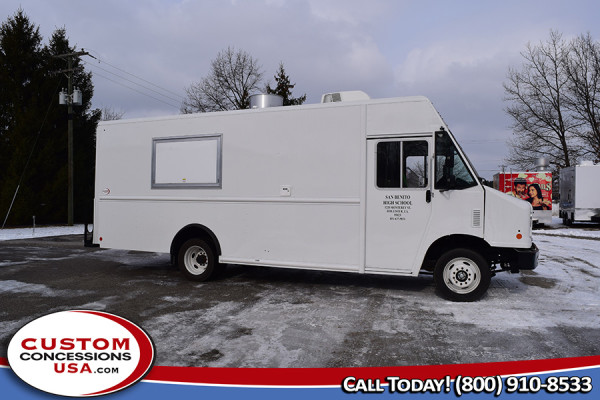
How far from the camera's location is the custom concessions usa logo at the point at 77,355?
3230 mm

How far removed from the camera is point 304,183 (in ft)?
24.5

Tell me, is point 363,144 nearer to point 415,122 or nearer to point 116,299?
point 415,122

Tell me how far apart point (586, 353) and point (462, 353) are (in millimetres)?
1257

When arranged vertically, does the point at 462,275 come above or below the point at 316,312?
above

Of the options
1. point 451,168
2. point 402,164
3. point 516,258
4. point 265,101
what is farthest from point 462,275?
point 265,101

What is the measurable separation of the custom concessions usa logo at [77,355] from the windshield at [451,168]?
4.83m

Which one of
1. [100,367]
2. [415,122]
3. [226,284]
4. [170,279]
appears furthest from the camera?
[170,279]

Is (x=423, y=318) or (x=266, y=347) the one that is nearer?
(x=266, y=347)

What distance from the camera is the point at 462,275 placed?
682 cm

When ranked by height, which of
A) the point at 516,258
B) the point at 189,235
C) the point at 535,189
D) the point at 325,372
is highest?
the point at 535,189

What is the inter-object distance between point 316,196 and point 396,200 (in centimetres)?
127

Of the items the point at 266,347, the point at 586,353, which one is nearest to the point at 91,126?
the point at 266,347

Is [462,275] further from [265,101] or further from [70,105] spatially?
[70,105]

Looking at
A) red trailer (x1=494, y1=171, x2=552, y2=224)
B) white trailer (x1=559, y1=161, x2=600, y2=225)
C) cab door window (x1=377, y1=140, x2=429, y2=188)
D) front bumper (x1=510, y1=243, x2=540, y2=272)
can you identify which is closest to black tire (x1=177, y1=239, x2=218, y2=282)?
cab door window (x1=377, y1=140, x2=429, y2=188)
